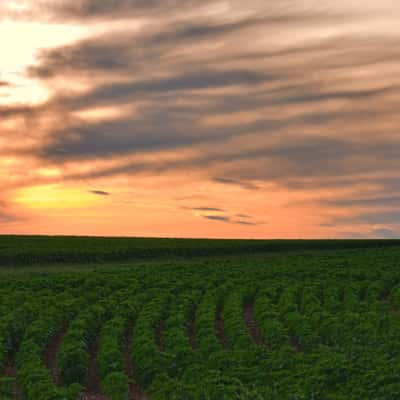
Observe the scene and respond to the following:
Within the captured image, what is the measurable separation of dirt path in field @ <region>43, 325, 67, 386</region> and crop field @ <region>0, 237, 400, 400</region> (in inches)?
1.6

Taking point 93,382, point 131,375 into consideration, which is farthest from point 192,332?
point 93,382

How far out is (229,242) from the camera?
6328cm

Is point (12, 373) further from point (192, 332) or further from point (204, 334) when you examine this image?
point (192, 332)

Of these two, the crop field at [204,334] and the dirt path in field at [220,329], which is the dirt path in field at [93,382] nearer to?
the crop field at [204,334]

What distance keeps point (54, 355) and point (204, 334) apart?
5.82 m

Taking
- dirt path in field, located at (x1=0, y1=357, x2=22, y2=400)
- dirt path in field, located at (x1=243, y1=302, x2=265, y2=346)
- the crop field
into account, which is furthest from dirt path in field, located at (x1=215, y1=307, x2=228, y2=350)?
dirt path in field, located at (x1=0, y1=357, x2=22, y2=400)

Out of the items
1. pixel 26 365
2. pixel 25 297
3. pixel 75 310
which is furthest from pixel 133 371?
pixel 25 297

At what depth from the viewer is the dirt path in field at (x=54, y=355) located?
2020 centimetres

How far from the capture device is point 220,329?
25312 mm

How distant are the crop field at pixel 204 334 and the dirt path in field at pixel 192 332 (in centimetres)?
9

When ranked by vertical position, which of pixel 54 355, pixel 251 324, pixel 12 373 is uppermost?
pixel 251 324

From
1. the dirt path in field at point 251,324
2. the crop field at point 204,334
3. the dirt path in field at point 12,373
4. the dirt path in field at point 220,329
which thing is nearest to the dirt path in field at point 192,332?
the crop field at point 204,334

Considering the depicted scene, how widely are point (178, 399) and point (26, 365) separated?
6.15m

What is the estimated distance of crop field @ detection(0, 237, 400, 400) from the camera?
57.7ft
